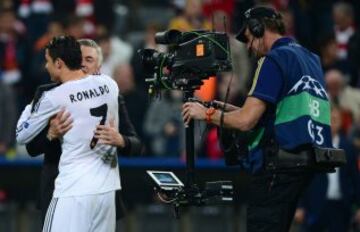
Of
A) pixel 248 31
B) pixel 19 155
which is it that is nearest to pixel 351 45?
pixel 19 155

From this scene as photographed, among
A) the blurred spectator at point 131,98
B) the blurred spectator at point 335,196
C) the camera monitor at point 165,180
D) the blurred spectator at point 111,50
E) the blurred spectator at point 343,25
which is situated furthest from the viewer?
the blurred spectator at point 343,25

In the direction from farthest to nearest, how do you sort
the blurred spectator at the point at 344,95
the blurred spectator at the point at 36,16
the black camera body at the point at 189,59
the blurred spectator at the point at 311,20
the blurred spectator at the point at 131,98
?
the blurred spectator at the point at 36,16
the blurred spectator at the point at 311,20
the blurred spectator at the point at 131,98
the blurred spectator at the point at 344,95
the black camera body at the point at 189,59

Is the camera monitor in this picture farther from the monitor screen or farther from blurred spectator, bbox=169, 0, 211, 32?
blurred spectator, bbox=169, 0, 211, 32

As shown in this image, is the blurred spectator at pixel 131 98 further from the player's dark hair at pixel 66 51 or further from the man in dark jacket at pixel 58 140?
the player's dark hair at pixel 66 51

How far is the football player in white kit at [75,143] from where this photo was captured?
9242 millimetres

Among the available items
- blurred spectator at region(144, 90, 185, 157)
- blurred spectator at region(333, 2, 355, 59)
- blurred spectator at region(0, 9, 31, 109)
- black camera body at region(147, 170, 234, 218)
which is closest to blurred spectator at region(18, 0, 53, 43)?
blurred spectator at region(0, 9, 31, 109)

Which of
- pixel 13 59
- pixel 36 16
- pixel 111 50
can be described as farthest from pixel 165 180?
pixel 36 16

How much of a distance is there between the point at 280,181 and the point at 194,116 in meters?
0.77

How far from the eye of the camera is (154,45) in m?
15.6

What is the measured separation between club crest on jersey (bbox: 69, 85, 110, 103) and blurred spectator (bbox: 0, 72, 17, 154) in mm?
5671

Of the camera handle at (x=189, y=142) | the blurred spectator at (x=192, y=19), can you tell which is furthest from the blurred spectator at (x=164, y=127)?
the camera handle at (x=189, y=142)

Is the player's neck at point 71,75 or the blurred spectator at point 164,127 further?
the blurred spectator at point 164,127

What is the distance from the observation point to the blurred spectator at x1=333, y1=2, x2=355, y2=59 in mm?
15906

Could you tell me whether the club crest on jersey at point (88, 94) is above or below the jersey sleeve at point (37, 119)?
above
